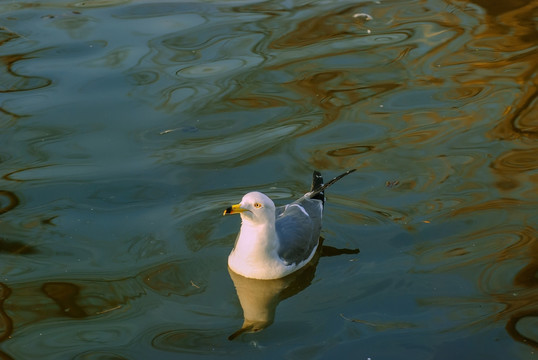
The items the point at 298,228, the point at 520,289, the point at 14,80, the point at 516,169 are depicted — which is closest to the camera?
the point at 520,289

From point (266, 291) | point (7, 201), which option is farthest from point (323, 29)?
point (266, 291)

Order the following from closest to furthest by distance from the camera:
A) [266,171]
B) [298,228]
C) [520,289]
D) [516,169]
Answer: [520,289] → [298,228] → [516,169] → [266,171]

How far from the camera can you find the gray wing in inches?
221

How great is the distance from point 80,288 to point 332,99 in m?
3.45

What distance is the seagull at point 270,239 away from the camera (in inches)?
213

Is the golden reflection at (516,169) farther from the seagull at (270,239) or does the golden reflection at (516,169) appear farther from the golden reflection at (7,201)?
the golden reflection at (7,201)

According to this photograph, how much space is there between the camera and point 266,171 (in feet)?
22.4

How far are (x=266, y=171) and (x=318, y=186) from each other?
72cm

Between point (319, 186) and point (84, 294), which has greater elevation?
point (319, 186)

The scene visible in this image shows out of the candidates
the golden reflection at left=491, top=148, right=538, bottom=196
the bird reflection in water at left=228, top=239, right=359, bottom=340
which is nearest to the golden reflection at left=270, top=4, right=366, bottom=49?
the golden reflection at left=491, top=148, right=538, bottom=196

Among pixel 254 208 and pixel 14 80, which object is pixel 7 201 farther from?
pixel 14 80

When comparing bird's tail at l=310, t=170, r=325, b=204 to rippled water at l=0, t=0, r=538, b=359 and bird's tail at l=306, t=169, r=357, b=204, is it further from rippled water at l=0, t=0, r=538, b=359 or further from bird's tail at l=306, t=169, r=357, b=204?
rippled water at l=0, t=0, r=538, b=359

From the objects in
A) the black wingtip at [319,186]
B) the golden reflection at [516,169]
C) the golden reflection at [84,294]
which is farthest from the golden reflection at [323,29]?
the golden reflection at [84,294]

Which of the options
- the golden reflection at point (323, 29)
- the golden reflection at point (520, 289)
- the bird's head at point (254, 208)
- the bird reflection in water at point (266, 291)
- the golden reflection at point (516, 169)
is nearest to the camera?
the golden reflection at point (520, 289)
